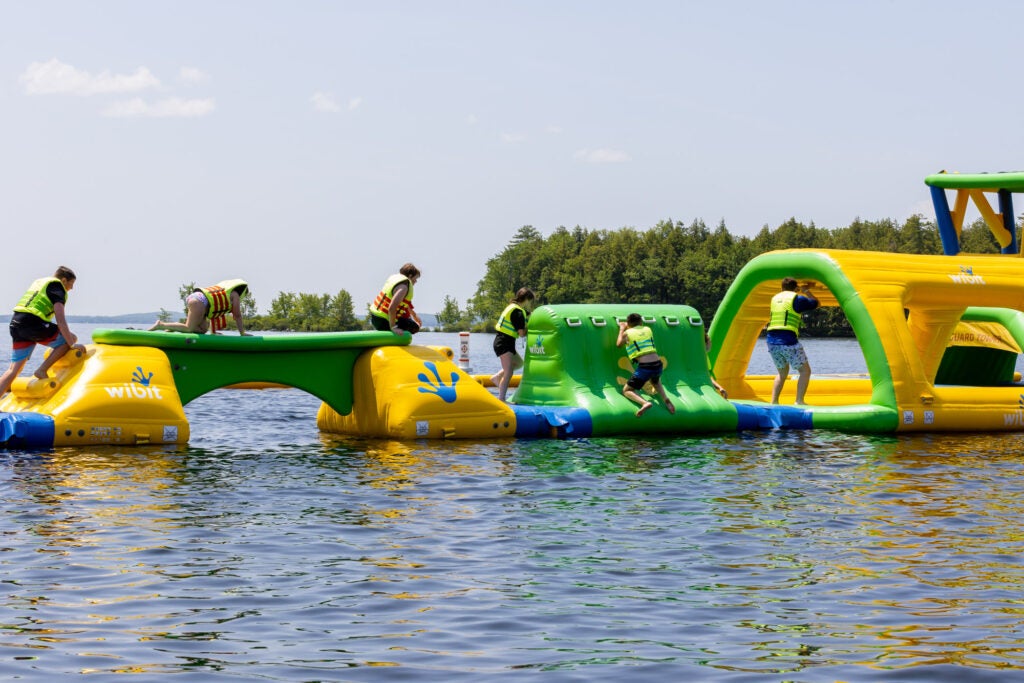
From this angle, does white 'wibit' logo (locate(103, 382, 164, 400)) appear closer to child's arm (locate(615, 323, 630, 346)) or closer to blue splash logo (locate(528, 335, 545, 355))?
blue splash logo (locate(528, 335, 545, 355))

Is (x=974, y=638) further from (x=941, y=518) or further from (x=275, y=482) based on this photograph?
(x=275, y=482)

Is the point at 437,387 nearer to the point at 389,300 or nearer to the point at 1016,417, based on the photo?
the point at 389,300

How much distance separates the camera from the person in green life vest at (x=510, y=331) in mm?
16672

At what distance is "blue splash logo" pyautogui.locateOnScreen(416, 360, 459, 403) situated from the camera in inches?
602

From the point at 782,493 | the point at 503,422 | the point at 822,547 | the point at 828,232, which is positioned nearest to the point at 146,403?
the point at 503,422

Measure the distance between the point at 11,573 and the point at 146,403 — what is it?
6.03 m

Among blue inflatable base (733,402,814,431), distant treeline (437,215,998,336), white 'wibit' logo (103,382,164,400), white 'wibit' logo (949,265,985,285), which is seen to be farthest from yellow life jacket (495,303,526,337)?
distant treeline (437,215,998,336)

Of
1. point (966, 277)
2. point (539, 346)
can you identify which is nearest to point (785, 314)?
point (966, 277)

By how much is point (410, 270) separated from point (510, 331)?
1615 millimetres

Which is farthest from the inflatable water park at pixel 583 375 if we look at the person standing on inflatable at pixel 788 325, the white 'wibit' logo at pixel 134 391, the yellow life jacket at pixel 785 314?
the yellow life jacket at pixel 785 314

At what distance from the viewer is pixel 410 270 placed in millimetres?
16172

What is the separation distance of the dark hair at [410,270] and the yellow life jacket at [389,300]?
0.14 ft

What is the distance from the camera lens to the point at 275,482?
12.3m

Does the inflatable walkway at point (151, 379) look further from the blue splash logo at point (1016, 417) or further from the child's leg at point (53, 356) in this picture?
the blue splash logo at point (1016, 417)
